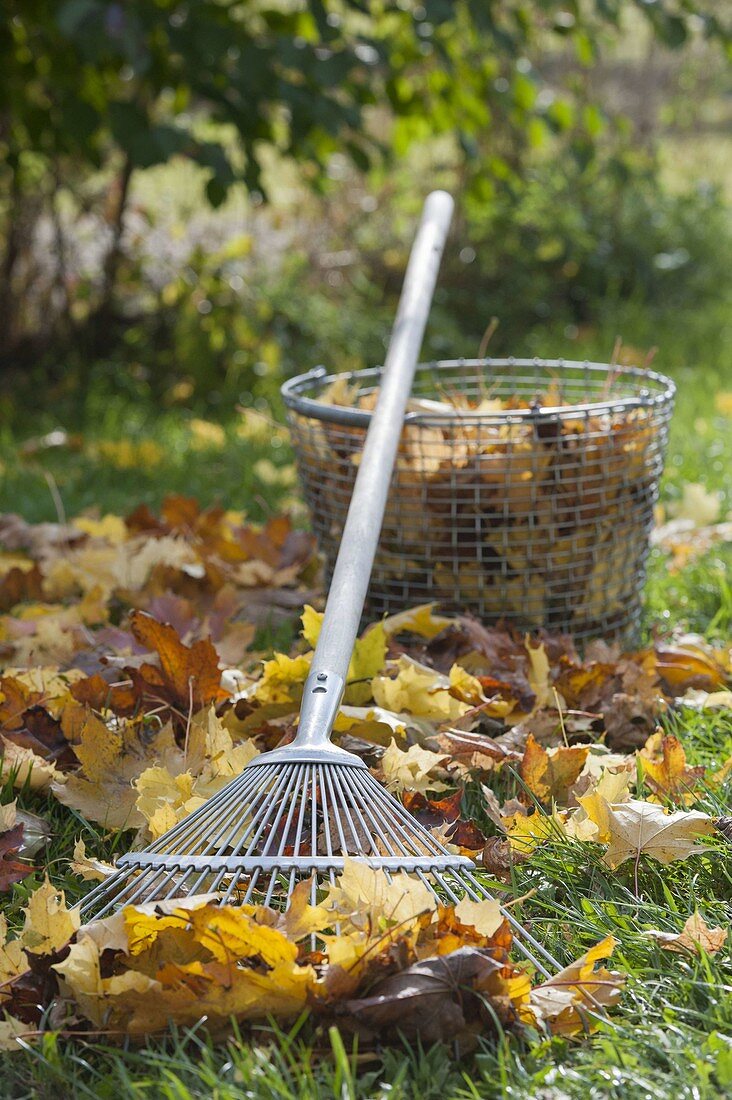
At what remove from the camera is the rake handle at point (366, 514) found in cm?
152

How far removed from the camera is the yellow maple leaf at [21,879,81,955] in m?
1.22

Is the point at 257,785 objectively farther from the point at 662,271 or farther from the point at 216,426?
the point at 662,271

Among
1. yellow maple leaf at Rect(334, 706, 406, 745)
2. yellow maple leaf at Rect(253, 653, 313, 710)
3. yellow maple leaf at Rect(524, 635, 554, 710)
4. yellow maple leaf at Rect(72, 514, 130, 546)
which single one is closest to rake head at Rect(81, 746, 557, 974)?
yellow maple leaf at Rect(334, 706, 406, 745)

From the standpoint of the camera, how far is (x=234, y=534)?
2770 mm

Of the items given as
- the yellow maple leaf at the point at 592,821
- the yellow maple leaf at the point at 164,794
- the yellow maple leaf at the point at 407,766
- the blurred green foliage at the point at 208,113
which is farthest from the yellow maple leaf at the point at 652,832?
the blurred green foliage at the point at 208,113

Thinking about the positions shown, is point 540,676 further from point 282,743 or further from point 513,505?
point 282,743

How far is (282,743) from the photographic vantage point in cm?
162

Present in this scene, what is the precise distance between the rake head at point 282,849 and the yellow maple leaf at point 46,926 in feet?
0.13

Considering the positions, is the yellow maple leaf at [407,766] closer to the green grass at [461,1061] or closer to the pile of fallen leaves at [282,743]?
the pile of fallen leaves at [282,743]

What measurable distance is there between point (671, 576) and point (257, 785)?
145 centimetres

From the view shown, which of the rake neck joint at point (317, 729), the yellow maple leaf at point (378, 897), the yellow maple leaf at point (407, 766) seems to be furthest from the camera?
the yellow maple leaf at point (407, 766)

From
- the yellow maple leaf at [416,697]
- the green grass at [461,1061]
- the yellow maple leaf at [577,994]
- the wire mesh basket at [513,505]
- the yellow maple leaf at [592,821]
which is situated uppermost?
the wire mesh basket at [513,505]

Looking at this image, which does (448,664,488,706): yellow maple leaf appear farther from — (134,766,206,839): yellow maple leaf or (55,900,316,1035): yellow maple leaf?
(55,900,316,1035): yellow maple leaf

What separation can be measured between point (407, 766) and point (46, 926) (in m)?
0.58
